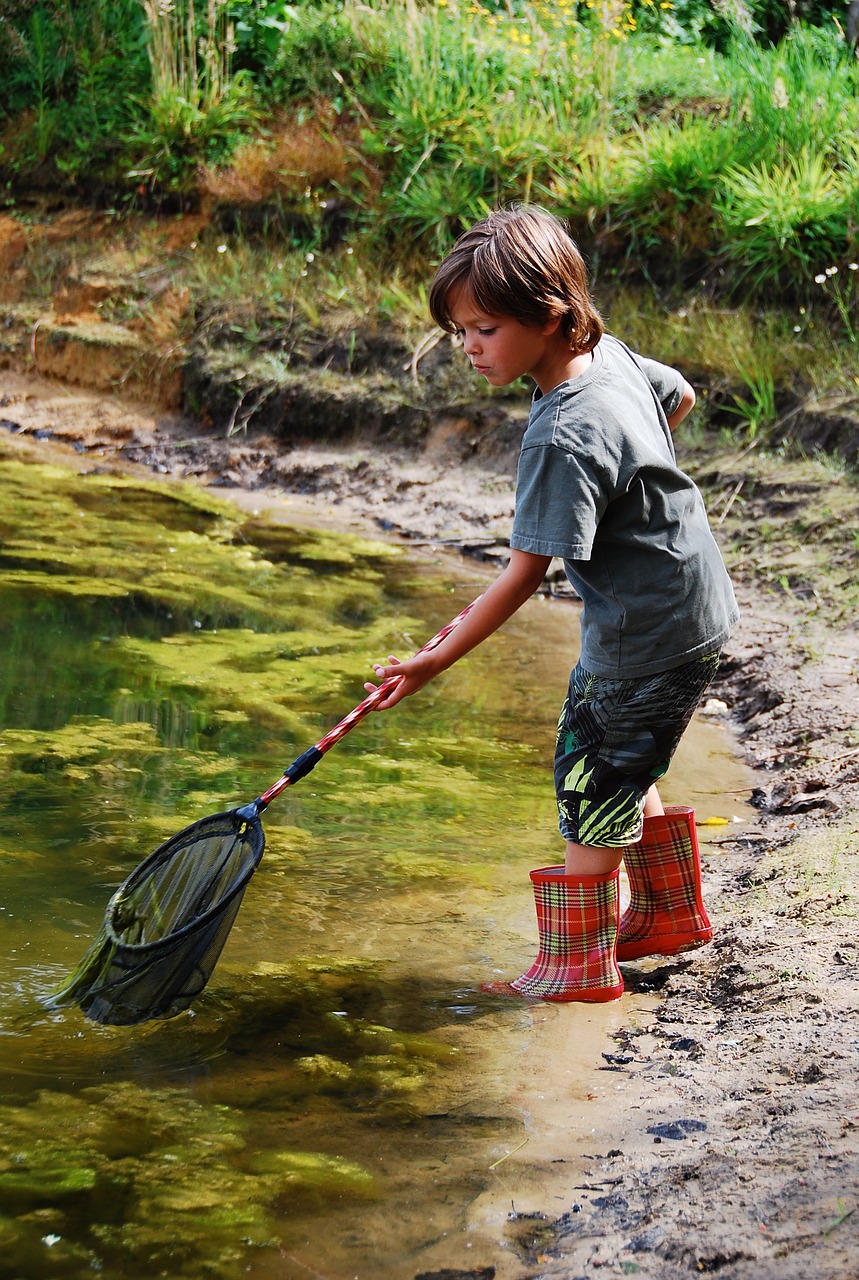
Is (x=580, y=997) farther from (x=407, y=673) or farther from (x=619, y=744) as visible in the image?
(x=407, y=673)

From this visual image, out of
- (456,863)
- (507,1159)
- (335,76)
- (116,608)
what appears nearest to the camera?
(507,1159)

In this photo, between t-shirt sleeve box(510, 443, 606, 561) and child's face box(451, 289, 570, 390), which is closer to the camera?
t-shirt sleeve box(510, 443, 606, 561)

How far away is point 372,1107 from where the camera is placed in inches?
85.7

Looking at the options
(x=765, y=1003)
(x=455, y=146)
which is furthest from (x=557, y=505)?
(x=455, y=146)

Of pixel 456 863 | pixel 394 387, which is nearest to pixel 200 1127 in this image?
pixel 456 863

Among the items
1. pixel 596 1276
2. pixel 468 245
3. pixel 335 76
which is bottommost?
pixel 596 1276

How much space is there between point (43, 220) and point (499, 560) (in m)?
5.96

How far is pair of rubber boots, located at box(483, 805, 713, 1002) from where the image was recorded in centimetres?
258

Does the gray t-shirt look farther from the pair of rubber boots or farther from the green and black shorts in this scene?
the pair of rubber boots

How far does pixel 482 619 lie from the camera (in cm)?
242

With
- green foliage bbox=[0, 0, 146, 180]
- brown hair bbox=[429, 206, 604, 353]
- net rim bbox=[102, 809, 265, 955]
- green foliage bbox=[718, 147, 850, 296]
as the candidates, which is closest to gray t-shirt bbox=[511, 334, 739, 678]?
brown hair bbox=[429, 206, 604, 353]

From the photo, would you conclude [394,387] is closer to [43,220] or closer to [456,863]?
[43,220]

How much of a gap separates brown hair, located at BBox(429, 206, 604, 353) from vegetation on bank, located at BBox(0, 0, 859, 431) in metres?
4.35

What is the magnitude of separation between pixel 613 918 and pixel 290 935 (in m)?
0.72
